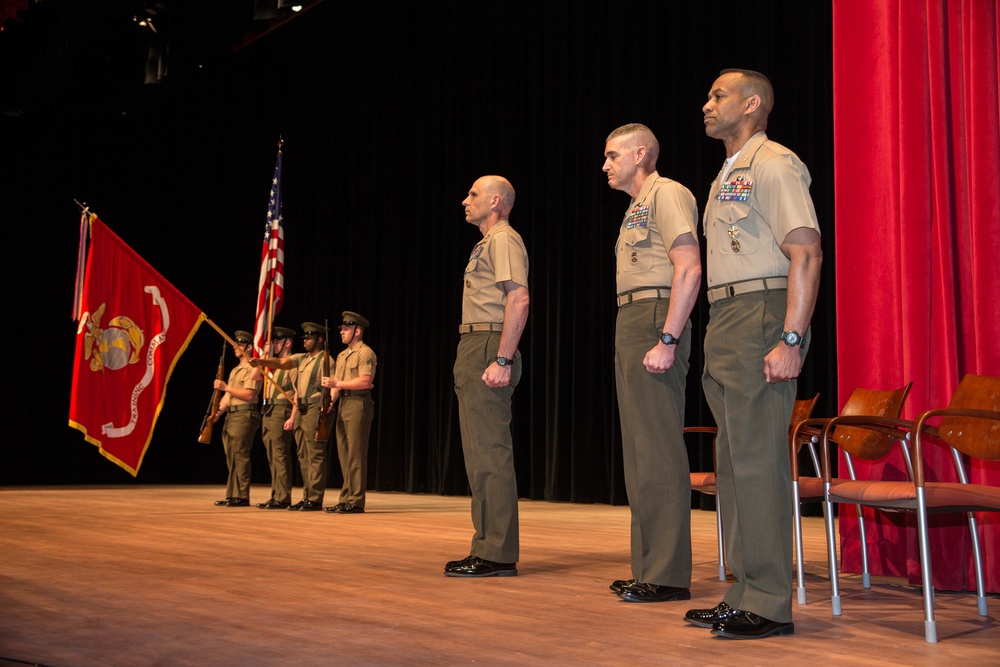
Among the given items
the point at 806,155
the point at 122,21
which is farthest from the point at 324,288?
the point at 806,155

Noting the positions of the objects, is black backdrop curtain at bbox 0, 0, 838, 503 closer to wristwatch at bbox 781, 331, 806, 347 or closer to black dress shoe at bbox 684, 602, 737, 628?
black dress shoe at bbox 684, 602, 737, 628

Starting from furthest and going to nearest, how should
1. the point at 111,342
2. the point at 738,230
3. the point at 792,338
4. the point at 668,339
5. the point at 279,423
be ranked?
1. the point at 279,423
2. the point at 111,342
3. the point at 668,339
4. the point at 738,230
5. the point at 792,338

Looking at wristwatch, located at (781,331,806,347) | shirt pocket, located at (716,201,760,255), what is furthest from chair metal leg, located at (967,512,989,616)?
shirt pocket, located at (716,201,760,255)

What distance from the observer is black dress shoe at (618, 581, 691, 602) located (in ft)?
9.61

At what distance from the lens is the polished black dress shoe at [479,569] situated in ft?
11.5

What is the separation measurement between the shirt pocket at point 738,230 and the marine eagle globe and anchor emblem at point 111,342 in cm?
521

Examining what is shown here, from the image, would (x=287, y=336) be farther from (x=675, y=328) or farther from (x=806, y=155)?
(x=675, y=328)

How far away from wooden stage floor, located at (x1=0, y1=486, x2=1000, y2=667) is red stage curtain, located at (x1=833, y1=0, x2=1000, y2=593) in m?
0.26

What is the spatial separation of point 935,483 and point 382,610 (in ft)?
5.07

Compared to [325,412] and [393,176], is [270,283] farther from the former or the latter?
[393,176]

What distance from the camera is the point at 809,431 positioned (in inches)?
141

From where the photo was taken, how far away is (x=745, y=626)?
7.80 feet

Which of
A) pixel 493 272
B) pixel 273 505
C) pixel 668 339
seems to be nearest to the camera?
pixel 668 339

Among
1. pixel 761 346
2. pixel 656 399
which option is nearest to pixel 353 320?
pixel 656 399
